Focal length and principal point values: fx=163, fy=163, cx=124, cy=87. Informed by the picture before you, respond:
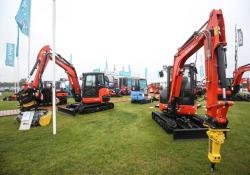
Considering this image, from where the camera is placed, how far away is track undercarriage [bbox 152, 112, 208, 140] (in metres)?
5.11

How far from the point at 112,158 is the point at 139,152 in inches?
30.1

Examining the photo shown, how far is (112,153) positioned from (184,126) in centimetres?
309

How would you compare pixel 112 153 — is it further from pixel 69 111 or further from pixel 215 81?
pixel 69 111

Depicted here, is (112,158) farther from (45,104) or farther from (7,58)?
(7,58)

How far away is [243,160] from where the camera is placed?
12.5 feet

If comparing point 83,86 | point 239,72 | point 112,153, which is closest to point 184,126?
point 112,153

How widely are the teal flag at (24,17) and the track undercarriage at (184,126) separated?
1070 cm

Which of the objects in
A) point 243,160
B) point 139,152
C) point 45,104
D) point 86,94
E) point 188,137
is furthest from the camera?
point 45,104

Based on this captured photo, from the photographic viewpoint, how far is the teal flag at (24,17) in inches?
433

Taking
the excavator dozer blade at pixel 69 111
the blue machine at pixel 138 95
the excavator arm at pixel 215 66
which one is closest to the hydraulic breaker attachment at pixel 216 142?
the excavator arm at pixel 215 66

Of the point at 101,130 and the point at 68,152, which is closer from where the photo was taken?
the point at 68,152

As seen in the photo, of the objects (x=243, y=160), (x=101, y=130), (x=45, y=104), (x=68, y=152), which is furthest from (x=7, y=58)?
(x=243, y=160)

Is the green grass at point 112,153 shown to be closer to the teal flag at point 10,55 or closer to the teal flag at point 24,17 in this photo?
the teal flag at point 24,17

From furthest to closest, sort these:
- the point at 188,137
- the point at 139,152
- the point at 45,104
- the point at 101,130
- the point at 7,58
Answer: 1. the point at 7,58
2. the point at 45,104
3. the point at 101,130
4. the point at 188,137
5. the point at 139,152
